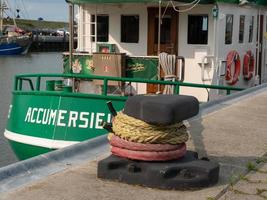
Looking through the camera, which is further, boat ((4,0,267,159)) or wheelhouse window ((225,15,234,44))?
wheelhouse window ((225,15,234,44))

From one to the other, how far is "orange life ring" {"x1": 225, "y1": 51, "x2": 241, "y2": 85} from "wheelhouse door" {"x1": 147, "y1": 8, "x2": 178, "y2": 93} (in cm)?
121

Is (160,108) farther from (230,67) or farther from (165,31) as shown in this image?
(230,67)

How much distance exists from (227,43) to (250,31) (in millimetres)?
1896

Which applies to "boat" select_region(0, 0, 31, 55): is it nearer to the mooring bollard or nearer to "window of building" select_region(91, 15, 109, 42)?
"window of building" select_region(91, 15, 109, 42)

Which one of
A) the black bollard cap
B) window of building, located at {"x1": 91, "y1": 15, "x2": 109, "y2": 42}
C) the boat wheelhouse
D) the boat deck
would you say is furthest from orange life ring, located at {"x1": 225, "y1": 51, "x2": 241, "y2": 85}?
the black bollard cap

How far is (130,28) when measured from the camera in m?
11.3

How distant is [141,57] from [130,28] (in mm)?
1624

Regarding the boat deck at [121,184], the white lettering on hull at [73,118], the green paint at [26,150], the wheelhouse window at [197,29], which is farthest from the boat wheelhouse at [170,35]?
the boat deck at [121,184]

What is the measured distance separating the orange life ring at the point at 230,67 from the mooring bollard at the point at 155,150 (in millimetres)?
7685

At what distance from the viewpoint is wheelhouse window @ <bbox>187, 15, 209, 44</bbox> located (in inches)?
423

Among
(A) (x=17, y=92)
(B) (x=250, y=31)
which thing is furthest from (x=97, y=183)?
(B) (x=250, y=31)

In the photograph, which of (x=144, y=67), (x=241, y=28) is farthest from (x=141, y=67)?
(x=241, y=28)

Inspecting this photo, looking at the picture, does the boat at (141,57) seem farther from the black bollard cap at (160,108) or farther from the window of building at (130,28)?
the black bollard cap at (160,108)

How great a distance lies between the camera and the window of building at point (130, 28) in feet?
37.0
